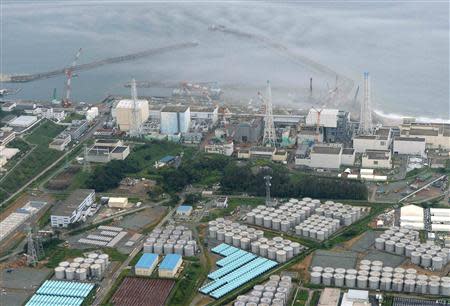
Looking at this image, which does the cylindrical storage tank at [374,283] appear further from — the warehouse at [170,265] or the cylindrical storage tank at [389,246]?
the warehouse at [170,265]

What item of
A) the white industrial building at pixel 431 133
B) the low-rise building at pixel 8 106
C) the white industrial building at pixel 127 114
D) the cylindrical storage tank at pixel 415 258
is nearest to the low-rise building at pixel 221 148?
the white industrial building at pixel 127 114

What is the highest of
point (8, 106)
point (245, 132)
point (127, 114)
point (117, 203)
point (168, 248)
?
point (8, 106)

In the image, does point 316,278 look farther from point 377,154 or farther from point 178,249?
point 377,154

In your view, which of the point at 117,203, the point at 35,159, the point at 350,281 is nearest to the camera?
the point at 350,281

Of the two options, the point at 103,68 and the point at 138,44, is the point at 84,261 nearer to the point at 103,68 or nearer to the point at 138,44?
the point at 103,68

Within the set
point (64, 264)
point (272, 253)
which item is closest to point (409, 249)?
point (272, 253)

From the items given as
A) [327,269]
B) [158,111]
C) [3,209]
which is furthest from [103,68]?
[327,269]

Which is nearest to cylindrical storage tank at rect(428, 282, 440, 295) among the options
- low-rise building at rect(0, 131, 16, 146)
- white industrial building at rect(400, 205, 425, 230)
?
white industrial building at rect(400, 205, 425, 230)
